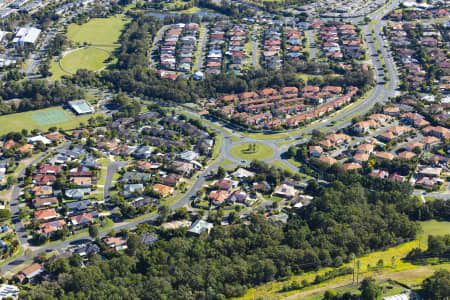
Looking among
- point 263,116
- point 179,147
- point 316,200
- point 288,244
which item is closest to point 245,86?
point 263,116

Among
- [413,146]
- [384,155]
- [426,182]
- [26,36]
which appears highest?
[26,36]

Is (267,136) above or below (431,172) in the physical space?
below

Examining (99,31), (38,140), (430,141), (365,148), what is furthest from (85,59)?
(430,141)

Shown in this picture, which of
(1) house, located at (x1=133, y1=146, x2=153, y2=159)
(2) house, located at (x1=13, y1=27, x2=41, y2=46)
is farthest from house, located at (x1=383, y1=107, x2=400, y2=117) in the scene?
(2) house, located at (x1=13, y1=27, x2=41, y2=46)

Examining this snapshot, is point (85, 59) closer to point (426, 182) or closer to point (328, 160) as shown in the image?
point (328, 160)

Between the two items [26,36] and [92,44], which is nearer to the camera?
[26,36]

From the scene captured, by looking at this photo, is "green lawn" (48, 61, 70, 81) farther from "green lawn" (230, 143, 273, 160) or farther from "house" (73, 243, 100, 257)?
"house" (73, 243, 100, 257)
